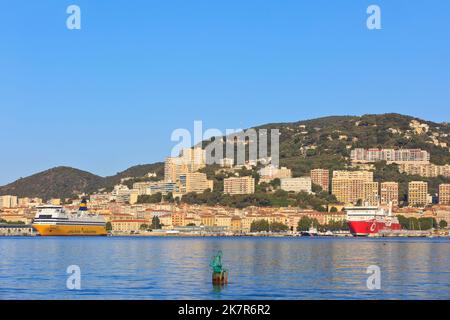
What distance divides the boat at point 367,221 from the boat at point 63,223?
49.5 metres

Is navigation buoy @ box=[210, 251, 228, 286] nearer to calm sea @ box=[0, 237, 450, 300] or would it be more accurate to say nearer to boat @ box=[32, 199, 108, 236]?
calm sea @ box=[0, 237, 450, 300]

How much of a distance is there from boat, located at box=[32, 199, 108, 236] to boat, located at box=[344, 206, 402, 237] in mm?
49454

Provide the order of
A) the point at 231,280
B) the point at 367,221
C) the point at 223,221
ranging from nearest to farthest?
the point at 231,280 → the point at 367,221 → the point at 223,221

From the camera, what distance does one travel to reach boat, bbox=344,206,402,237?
577 feet

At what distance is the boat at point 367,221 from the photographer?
577 ft

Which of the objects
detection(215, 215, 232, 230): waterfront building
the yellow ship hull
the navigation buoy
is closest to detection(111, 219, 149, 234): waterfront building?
detection(215, 215, 232, 230): waterfront building

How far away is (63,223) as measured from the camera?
542ft

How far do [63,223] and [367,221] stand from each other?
58.3m

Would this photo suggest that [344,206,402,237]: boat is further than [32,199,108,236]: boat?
Yes

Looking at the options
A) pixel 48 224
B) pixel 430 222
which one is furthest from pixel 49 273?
pixel 430 222

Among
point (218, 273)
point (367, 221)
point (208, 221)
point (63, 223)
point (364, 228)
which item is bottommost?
point (218, 273)

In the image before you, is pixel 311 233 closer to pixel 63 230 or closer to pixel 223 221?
pixel 223 221

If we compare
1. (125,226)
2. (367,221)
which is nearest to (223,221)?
(125,226)
